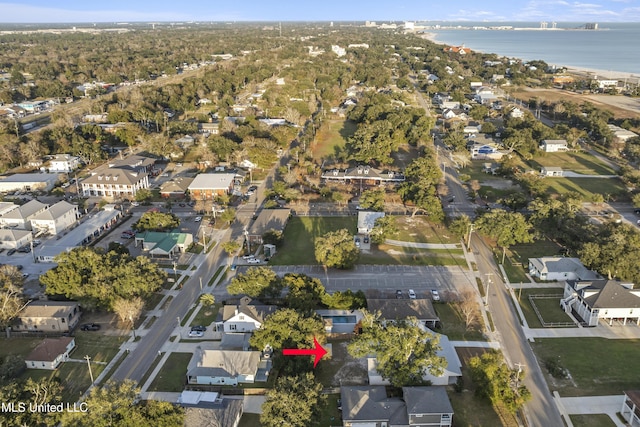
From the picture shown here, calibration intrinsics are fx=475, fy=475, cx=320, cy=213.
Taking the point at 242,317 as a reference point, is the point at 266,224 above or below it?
below

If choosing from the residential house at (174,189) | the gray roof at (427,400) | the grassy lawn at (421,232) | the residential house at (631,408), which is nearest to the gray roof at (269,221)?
the grassy lawn at (421,232)

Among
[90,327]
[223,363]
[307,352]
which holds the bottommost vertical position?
[90,327]

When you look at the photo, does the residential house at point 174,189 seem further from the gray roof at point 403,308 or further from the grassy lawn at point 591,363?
the grassy lawn at point 591,363

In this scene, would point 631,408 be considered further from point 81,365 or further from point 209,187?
point 209,187

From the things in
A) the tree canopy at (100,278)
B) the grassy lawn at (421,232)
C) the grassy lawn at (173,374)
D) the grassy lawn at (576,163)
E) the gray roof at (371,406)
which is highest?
the tree canopy at (100,278)

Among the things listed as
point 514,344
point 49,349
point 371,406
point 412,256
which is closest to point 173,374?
point 49,349

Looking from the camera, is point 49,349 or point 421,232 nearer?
point 49,349

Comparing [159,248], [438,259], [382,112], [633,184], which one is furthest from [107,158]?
[633,184]
